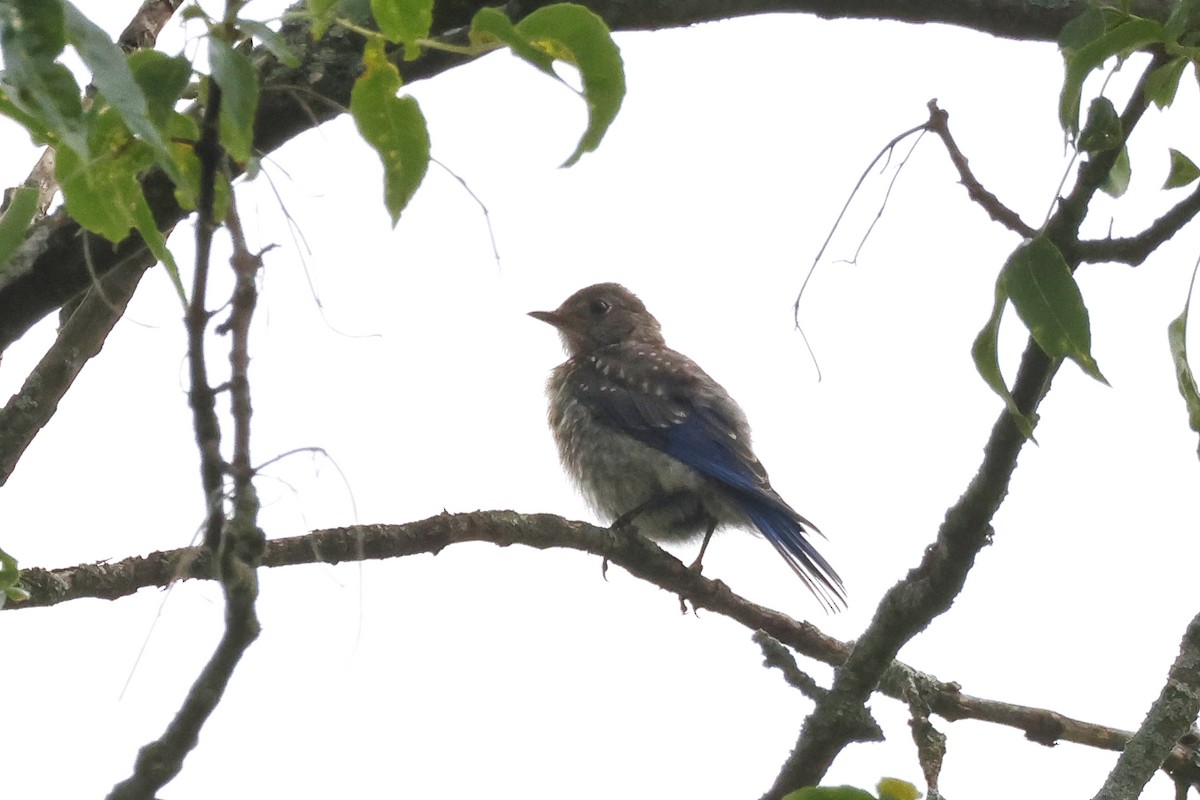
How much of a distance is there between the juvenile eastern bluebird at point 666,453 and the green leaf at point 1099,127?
11.6 feet

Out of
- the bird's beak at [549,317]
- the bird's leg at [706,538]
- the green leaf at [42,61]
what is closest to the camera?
the green leaf at [42,61]

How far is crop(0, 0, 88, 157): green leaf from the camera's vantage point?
4.20 ft

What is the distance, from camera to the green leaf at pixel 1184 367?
92.6 inches

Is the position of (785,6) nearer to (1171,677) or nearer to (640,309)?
(1171,677)

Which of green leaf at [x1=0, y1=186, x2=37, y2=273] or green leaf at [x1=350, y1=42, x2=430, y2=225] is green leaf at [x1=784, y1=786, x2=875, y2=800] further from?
green leaf at [x1=0, y1=186, x2=37, y2=273]

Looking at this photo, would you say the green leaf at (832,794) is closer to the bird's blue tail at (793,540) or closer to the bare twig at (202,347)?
the bare twig at (202,347)

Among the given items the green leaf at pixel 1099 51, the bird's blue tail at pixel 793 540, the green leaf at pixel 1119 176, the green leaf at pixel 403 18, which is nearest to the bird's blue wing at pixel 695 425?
the bird's blue tail at pixel 793 540

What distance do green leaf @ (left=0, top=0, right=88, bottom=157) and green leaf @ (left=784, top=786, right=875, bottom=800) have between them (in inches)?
42.6

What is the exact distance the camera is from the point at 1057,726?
3.83 meters

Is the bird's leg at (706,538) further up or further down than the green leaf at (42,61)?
further up

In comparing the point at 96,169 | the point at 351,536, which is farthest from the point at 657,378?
the point at 96,169

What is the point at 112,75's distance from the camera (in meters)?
1.34

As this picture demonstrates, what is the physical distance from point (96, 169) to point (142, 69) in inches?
10.2

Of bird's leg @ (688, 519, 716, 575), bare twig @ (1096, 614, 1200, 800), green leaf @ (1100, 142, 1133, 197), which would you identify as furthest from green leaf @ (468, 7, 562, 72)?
bird's leg @ (688, 519, 716, 575)
